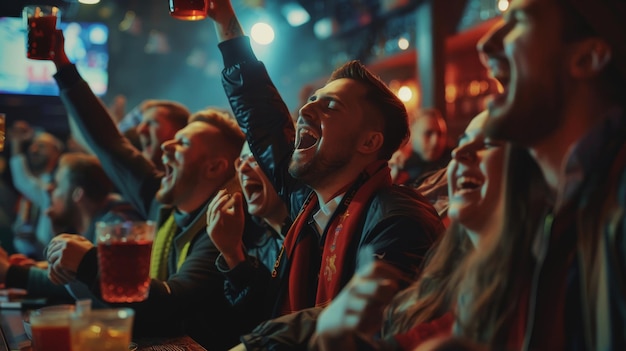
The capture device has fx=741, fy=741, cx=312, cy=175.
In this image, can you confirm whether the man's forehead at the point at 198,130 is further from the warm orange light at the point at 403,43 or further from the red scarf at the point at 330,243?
the warm orange light at the point at 403,43

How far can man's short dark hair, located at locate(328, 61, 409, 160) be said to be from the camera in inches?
94.1

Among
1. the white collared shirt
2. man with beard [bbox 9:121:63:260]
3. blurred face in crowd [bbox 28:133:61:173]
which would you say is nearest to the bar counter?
the white collared shirt

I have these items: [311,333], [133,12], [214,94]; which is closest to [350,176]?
[311,333]

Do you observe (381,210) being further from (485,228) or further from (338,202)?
(485,228)

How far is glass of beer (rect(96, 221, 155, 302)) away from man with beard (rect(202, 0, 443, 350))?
1.49 feet

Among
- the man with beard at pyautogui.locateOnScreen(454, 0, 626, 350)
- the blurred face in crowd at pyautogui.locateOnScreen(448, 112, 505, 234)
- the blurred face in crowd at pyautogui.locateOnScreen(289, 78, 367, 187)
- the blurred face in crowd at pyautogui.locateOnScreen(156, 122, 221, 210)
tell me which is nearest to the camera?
the man with beard at pyautogui.locateOnScreen(454, 0, 626, 350)

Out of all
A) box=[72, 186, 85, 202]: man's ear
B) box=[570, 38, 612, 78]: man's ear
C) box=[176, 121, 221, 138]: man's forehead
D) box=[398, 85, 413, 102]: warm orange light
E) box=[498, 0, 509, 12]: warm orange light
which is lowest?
box=[72, 186, 85, 202]: man's ear

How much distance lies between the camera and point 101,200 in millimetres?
4648

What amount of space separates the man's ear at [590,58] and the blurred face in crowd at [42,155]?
19.3 ft

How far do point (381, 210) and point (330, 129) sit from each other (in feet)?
1.12

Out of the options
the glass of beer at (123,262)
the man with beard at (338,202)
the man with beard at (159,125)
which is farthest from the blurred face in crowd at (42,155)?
the glass of beer at (123,262)

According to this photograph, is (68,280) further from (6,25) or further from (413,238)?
(6,25)

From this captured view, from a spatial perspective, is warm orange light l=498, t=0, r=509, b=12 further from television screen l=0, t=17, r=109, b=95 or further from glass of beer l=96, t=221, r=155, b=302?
glass of beer l=96, t=221, r=155, b=302

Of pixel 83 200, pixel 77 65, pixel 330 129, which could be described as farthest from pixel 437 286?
pixel 77 65
